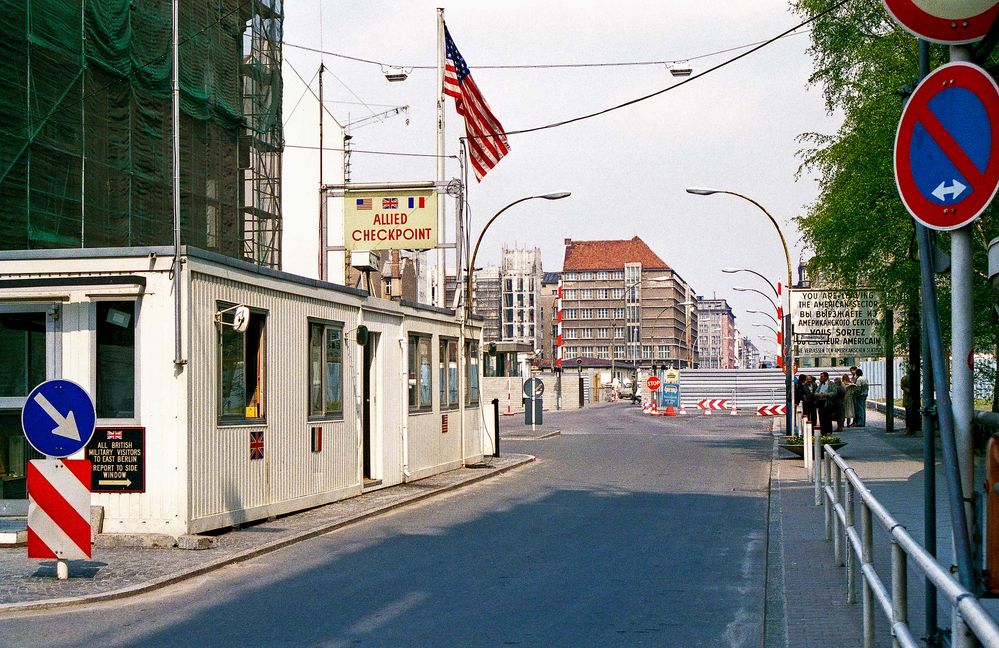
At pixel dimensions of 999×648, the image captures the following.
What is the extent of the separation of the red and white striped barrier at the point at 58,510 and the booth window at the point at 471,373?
14404mm

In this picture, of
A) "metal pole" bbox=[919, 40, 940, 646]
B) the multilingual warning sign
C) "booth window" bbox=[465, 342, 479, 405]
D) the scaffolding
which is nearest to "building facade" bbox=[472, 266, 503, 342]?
the scaffolding

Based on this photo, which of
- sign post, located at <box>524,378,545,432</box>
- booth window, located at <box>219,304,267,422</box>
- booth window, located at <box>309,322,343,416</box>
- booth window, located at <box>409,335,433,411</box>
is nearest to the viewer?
booth window, located at <box>219,304,267,422</box>

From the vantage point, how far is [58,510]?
10484 millimetres

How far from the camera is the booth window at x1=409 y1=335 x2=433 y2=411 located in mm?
21000

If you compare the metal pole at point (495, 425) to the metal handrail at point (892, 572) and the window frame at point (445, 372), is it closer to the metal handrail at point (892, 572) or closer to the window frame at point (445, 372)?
the window frame at point (445, 372)

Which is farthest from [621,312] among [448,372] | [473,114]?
[448,372]

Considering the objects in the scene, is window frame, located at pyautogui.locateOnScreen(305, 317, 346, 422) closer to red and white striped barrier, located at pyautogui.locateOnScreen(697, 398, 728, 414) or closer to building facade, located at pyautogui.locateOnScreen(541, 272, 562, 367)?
red and white striped barrier, located at pyautogui.locateOnScreen(697, 398, 728, 414)

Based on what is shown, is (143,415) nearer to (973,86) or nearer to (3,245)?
(973,86)

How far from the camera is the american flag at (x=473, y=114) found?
82.3ft

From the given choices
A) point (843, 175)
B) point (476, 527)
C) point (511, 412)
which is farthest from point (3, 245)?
point (511, 412)

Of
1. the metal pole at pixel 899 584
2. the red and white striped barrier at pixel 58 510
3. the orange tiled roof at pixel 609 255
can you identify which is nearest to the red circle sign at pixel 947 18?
the metal pole at pixel 899 584

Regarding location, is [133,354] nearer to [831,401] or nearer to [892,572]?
[892,572]

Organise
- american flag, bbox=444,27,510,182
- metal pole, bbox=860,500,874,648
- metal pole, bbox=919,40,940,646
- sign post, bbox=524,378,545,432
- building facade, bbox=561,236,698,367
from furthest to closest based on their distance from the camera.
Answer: building facade, bbox=561,236,698,367 → sign post, bbox=524,378,545,432 → american flag, bbox=444,27,510,182 → metal pole, bbox=860,500,874,648 → metal pole, bbox=919,40,940,646

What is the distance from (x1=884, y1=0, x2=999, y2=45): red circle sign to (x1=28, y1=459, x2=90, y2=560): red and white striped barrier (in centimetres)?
820
